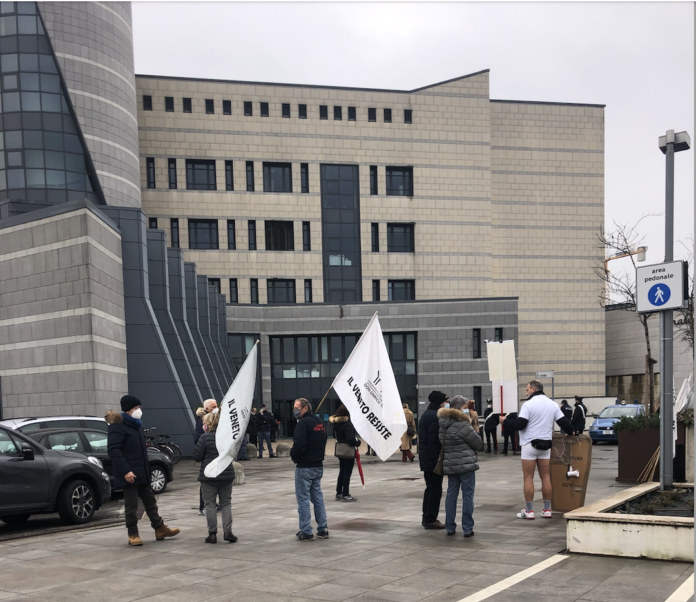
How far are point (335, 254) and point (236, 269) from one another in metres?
6.99

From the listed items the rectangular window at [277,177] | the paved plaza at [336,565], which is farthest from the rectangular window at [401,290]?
the paved plaza at [336,565]

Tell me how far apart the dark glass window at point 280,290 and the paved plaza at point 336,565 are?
132ft

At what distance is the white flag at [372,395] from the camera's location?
39.3 ft

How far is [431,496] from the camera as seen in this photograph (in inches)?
414

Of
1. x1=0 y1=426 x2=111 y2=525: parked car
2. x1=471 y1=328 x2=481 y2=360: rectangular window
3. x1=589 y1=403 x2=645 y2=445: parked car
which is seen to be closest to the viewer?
x1=0 y1=426 x2=111 y2=525: parked car

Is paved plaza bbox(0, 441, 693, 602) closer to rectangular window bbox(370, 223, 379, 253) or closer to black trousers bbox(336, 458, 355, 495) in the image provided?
black trousers bbox(336, 458, 355, 495)

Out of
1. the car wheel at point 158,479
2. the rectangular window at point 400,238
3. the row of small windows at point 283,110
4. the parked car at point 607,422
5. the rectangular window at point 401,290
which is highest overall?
the row of small windows at point 283,110

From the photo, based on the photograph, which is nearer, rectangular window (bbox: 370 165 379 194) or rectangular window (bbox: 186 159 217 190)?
rectangular window (bbox: 186 159 217 190)

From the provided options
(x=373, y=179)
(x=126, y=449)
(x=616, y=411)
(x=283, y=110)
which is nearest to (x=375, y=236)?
A: (x=373, y=179)

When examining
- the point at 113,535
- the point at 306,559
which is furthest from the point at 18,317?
the point at 306,559

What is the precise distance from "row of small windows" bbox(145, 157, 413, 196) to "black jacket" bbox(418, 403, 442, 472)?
144 feet

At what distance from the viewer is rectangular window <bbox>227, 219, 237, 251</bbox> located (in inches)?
2058

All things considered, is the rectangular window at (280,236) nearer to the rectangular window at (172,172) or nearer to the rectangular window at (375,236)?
the rectangular window at (375,236)

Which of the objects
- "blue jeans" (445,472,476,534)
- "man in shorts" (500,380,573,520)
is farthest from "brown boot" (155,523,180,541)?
"man in shorts" (500,380,573,520)
